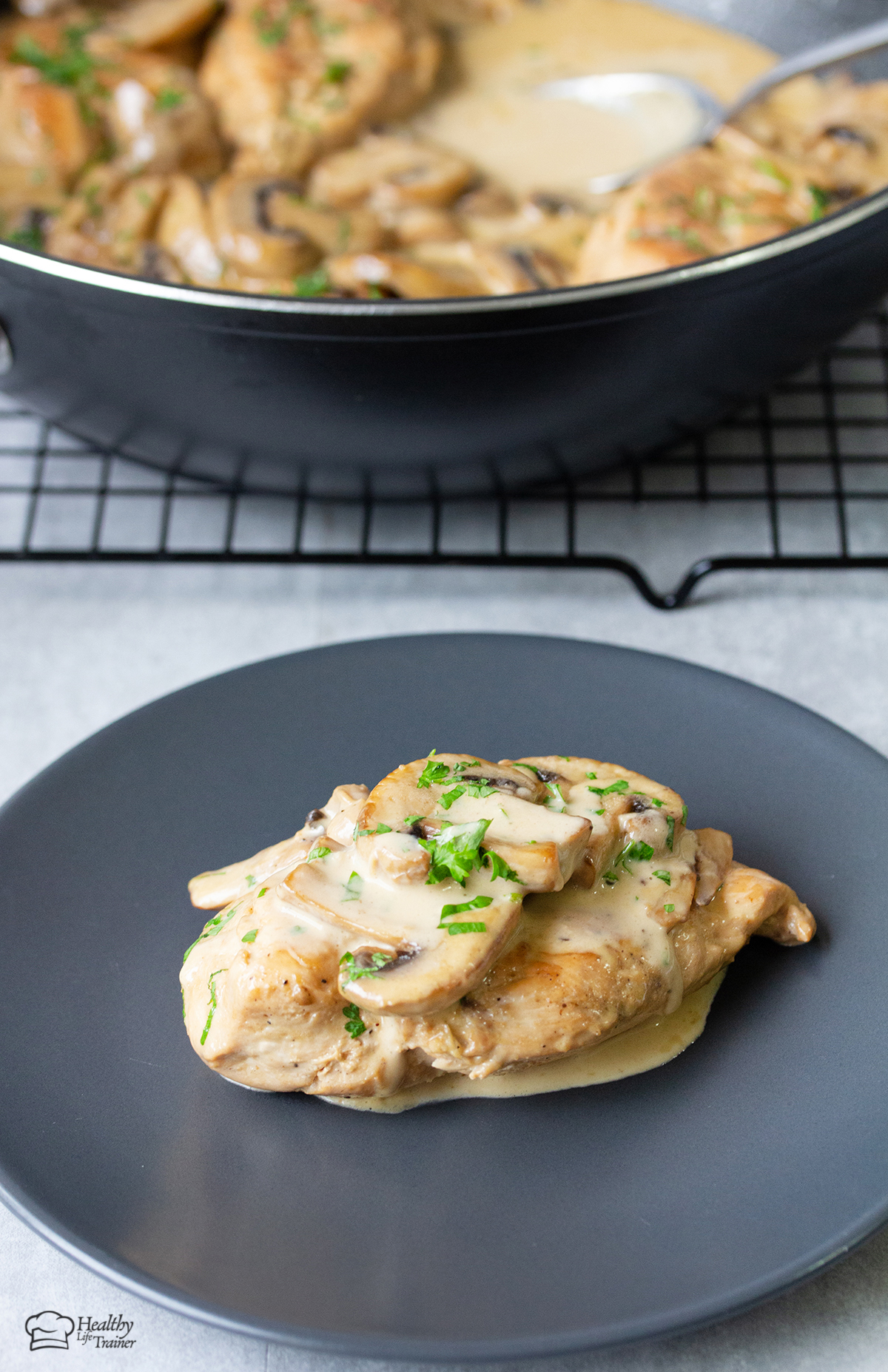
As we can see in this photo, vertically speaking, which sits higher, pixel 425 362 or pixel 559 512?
pixel 425 362

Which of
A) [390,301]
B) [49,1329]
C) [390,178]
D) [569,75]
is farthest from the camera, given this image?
[569,75]

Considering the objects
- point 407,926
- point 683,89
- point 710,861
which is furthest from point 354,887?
point 683,89

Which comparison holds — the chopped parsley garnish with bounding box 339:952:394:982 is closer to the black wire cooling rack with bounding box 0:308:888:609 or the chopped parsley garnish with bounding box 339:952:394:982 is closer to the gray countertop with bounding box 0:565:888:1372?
the gray countertop with bounding box 0:565:888:1372

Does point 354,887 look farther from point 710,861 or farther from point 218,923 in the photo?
point 710,861

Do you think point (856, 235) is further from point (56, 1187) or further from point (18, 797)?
point (56, 1187)

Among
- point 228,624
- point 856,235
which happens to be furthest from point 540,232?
point 228,624

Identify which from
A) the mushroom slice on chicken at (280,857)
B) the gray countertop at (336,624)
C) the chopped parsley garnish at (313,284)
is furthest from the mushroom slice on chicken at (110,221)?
the mushroom slice on chicken at (280,857)

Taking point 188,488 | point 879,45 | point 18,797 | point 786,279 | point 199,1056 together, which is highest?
point 879,45
